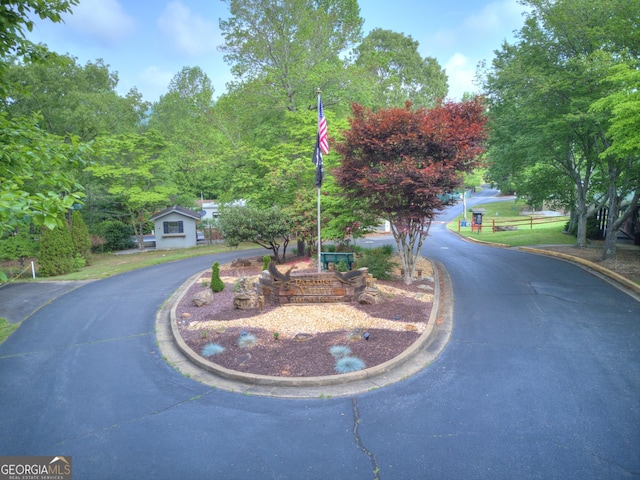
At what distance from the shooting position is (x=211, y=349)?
8125 mm

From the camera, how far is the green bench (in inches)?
570

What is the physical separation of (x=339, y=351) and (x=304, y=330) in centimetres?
150

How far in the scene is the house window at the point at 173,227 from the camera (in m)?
31.0

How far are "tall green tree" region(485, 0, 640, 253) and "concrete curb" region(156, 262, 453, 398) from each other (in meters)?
10.0

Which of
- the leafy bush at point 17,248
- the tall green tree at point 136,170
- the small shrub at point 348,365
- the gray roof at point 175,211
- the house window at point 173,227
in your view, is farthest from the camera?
the house window at point 173,227

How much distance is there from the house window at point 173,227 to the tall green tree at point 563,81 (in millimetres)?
24332

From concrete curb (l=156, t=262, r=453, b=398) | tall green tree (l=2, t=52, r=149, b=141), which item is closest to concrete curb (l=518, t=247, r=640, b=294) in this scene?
concrete curb (l=156, t=262, r=453, b=398)

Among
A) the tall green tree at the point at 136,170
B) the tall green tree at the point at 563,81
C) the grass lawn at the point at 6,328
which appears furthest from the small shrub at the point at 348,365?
the tall green tree at the point at 136,170

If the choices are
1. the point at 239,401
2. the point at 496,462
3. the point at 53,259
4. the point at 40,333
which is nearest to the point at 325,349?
the point at 239,401

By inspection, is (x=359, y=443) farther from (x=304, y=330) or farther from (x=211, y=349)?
(x=211, y=349)

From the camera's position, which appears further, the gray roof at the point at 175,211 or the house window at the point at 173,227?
the house window at the point at 173,227

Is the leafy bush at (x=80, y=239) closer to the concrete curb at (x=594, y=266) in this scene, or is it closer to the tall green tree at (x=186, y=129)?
the tall green tree at (x=186, y=129)

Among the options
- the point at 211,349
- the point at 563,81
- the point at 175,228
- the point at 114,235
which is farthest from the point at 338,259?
the point at 114,235

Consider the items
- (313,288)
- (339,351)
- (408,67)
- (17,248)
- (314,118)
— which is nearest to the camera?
(339,351)
